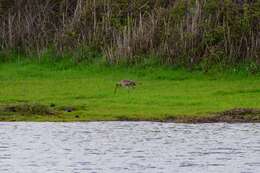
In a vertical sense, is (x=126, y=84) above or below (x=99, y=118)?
above

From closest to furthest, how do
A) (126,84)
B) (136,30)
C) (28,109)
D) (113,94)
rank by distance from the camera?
(28,109)
(113,94)
(126,84)
(136,30)

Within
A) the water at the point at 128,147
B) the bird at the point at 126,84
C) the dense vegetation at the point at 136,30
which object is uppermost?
the dense vegetation at the point at 136,30

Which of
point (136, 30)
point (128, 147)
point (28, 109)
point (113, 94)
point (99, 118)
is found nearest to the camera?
point (128, 147)

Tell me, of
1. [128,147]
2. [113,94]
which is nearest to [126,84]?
[113,94]

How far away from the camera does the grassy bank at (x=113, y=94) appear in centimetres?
2523

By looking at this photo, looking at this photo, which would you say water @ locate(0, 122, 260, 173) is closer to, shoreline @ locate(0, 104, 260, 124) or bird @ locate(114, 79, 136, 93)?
shoreline @ locate(0, 104, 260, 124)

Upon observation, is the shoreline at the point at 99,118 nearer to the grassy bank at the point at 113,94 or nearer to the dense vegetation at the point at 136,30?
the grassy bank at the point at 113,94

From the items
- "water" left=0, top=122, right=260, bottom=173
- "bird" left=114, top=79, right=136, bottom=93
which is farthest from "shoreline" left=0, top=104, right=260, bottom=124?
"bird" left=114, top=79, right=136, bottom=93

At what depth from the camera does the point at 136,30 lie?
116 feet

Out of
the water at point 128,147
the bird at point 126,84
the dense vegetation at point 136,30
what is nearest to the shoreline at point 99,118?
the water at point 128,147

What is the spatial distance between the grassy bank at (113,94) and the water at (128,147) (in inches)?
56.8

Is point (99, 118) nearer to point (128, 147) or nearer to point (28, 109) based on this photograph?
point (28, 109)

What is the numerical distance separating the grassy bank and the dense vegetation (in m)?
0.88

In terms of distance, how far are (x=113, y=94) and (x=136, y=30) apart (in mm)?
7128
